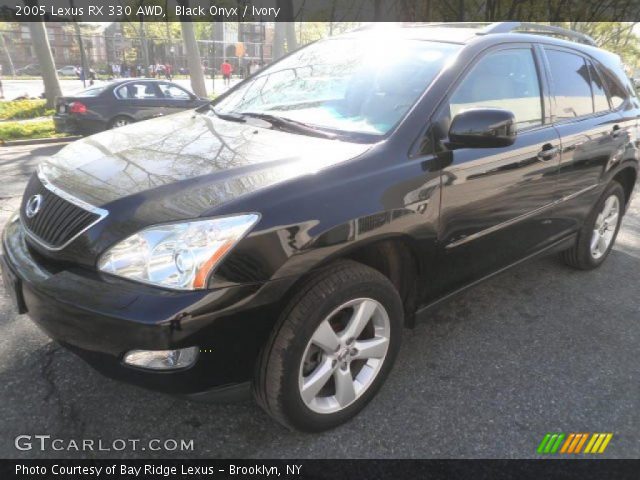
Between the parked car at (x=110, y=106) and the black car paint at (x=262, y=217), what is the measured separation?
7.78 metres

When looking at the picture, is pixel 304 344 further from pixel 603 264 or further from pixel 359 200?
pixel 603 264

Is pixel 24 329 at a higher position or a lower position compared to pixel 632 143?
lower

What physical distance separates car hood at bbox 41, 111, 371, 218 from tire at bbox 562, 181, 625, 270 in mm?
2491

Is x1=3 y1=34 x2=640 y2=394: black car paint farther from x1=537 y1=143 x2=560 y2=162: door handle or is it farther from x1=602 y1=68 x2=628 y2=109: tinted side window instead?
x1=602 y1=68 x2=628 y2=109: tinted side window

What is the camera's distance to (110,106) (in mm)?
9867

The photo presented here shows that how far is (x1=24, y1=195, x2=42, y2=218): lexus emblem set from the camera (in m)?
2.18

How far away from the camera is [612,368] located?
284 centimetres

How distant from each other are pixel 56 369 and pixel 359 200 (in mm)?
1757

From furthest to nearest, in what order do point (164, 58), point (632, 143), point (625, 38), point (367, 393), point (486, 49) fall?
point (164, 58)
point (625, 38)
point (632, 143)
point (486, 49)
point (367, 393)

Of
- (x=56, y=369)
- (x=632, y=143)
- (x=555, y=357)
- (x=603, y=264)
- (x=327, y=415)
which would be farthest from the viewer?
(x=603, y=264)
